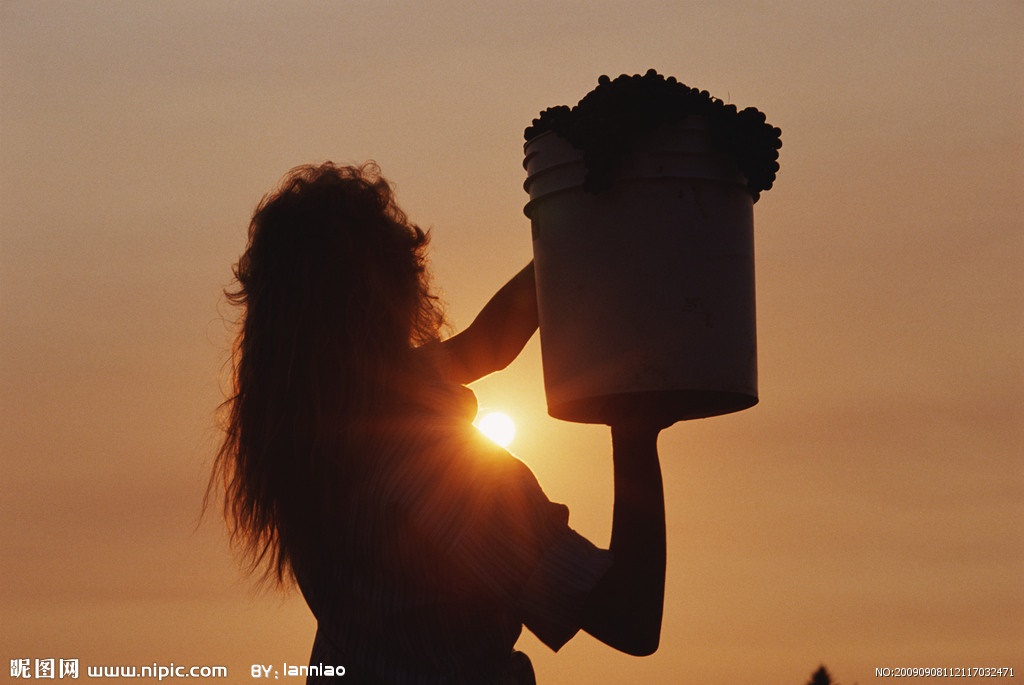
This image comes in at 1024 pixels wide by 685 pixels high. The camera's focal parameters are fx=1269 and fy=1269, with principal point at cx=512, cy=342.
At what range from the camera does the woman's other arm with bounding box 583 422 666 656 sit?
3406mm

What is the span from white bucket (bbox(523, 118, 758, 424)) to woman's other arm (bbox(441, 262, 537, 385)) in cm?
91

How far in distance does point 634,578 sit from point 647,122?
4.45ft

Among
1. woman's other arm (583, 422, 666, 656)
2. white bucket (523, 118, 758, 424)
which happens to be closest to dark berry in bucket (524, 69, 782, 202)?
white bucket (523, 118, 758, 424)

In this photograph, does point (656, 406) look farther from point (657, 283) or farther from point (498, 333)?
point (498, 333)

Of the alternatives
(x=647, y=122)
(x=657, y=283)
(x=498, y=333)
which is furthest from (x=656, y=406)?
(x=498, y=333)

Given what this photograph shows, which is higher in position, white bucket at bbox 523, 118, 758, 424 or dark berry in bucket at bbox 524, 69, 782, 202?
dark berry in bucket at bbox 524, 69, 782, 202

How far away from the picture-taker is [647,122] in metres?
3.81

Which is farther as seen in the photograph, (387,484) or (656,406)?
(656,406)

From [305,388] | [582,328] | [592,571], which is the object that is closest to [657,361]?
[582,328]

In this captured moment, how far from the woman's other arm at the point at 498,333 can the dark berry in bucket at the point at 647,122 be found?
109cm

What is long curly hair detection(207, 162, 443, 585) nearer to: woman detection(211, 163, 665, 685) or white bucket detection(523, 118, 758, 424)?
woman detection(211, 163, 665, 685)

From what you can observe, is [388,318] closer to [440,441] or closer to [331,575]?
[440,441]

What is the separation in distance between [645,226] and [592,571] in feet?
3.51

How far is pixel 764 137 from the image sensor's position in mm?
3900
